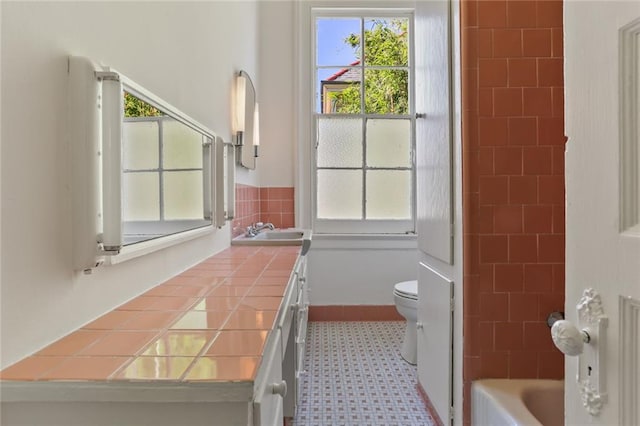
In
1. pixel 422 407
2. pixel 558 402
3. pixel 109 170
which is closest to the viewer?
pixel 109 170

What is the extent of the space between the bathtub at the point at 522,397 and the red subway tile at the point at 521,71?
114cm

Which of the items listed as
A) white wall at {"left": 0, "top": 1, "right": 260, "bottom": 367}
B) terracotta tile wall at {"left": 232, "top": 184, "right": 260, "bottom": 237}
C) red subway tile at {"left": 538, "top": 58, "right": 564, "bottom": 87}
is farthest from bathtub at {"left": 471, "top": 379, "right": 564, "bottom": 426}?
terracotta tile wall at {"left": 232, "top": 184, "right": 260, "bottom": 237}

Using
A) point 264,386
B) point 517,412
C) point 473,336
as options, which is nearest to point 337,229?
point 473,336

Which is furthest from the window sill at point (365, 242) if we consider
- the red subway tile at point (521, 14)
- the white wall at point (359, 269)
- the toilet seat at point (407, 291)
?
the red subway tile at point (521, 14)

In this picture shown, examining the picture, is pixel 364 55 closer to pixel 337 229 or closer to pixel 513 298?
pixel 337 229

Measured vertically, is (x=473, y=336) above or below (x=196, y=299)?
below

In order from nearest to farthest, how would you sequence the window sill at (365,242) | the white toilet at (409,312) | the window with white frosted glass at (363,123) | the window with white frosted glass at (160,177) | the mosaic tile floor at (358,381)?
the window with white frosted glass at (160,177) < the mosaic tile floor at (358,381) < the white toilet at (409,312) < the window sill at (365,242) < the window with white frosted glass at (363,123)

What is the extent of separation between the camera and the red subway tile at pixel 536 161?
1.66 m

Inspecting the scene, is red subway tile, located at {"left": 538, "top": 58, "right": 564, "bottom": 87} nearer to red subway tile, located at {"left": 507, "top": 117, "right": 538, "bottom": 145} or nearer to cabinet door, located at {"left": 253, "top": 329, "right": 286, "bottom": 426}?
red subway tile, located at {"left": 507, "top": 117, "right": 538, "bottom": 145}

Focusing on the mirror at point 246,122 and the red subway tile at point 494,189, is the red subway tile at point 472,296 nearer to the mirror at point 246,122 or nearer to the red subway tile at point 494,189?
the red subway tile at point 494,189

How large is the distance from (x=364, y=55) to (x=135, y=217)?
3104mm

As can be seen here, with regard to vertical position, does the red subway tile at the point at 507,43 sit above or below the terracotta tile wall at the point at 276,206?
above

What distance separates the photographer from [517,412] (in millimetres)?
1409

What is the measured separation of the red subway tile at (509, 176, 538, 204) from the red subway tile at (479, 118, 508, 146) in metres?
0.15
